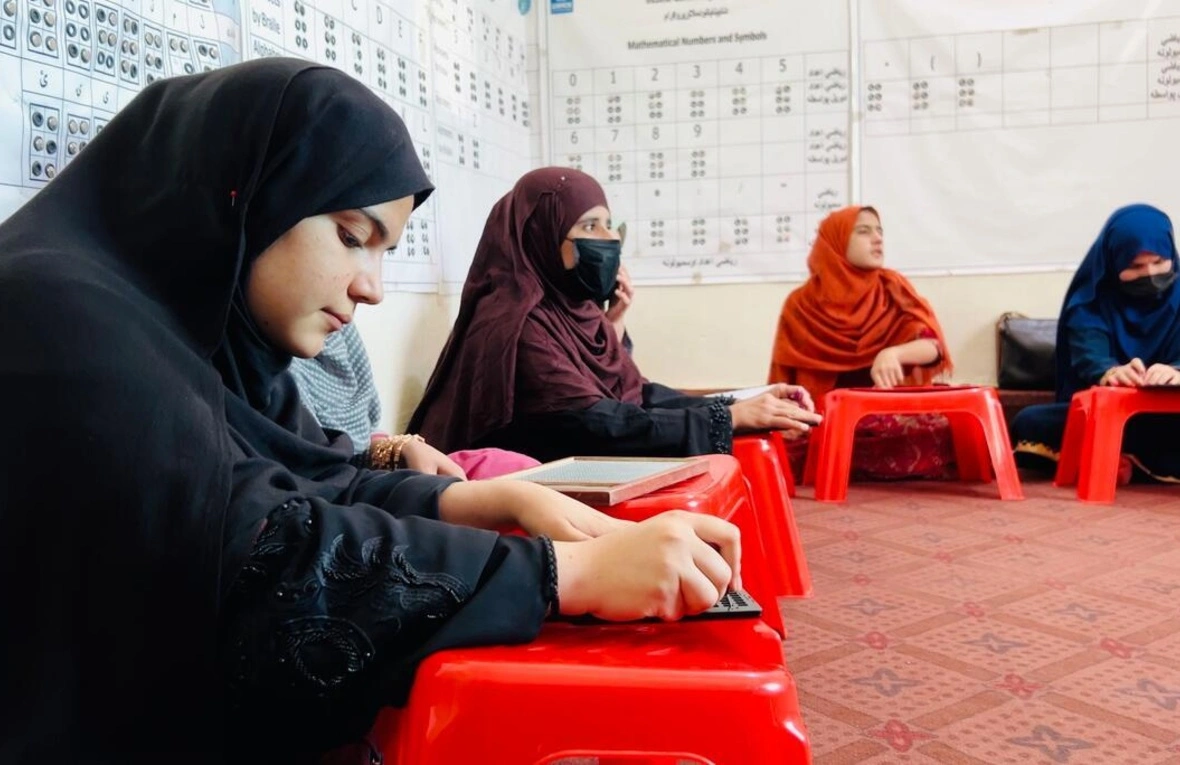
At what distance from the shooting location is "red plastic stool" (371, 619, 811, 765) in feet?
2.07

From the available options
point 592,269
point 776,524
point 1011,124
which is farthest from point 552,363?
point 1011,124

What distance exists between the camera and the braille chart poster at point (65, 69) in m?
1.12

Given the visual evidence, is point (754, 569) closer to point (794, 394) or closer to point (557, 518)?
point (794, 394)

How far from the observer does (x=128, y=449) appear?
0.67 m

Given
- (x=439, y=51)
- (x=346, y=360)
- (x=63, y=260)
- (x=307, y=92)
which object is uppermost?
(x=439, y=51)

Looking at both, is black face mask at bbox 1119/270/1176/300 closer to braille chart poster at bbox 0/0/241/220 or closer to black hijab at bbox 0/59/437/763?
braille chart poster at bbox 0/0/241/220

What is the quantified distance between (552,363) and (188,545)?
131cm

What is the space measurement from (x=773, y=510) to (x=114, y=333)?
1.50m

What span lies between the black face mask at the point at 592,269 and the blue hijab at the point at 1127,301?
188 centimetres

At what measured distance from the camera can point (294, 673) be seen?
27.1 inches

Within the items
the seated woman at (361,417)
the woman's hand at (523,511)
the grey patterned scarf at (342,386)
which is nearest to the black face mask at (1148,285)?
the seated woman at (361,417)

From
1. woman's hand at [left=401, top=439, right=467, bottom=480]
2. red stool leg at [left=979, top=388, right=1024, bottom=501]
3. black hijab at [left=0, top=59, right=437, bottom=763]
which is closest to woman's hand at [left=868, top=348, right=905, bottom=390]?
red stool leg at [left=979, top=388, right=1024, bottom=501]

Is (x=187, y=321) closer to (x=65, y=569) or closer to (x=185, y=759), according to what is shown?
(x=65, y=569)

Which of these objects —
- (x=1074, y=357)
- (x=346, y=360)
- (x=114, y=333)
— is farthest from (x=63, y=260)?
(x=1074, y=357)
